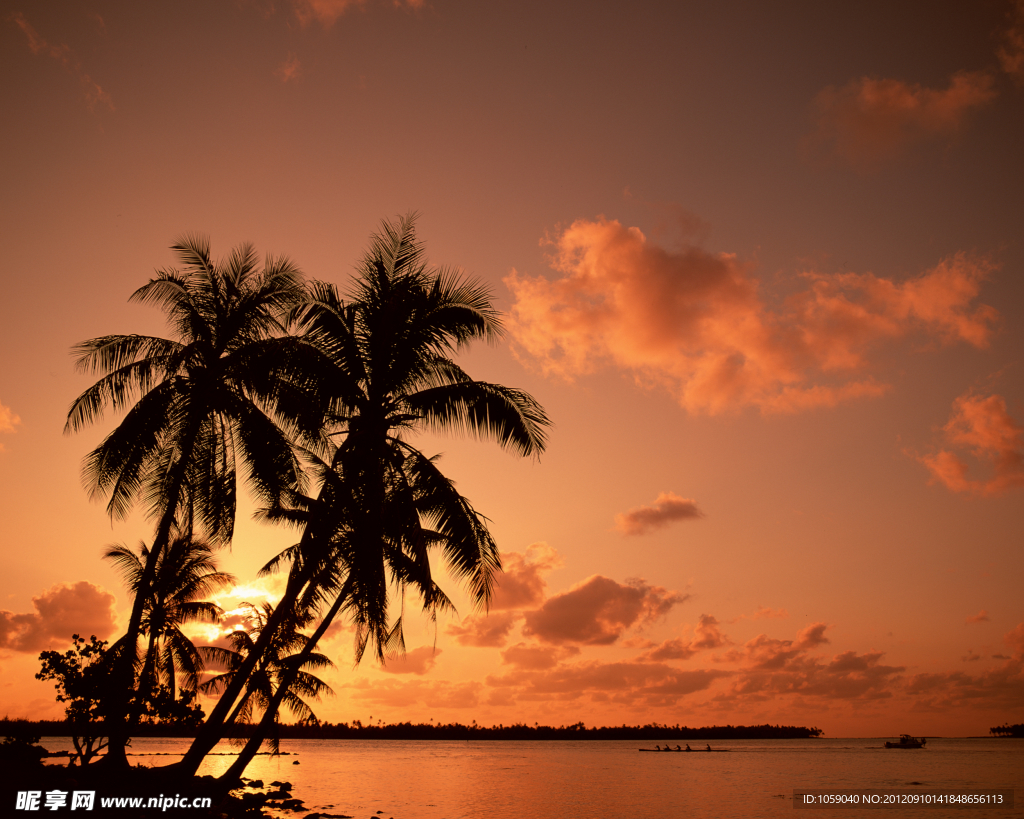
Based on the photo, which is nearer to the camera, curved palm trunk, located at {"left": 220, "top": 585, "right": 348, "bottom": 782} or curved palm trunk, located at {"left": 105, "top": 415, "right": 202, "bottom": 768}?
curved palm trunk, located at {"left": 105, "top": 415, "right": 202, "bottom": 768}

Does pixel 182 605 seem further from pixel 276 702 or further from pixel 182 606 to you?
pixel 276 702

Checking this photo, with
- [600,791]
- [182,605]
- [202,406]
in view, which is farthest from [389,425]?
[600,791]

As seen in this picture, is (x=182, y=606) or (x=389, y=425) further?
(x=182, y=606)

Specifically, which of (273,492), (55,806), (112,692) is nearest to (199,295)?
(273,492)

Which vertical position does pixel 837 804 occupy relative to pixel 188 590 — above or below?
below

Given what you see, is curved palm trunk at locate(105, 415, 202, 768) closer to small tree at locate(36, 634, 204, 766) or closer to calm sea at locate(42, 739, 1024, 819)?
small tree at locate(36, 634, 204, 766)

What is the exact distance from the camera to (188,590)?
26.2 m

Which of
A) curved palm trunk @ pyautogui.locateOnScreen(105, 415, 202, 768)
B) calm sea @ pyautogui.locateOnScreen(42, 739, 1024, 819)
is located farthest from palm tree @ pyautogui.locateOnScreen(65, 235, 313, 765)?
calm sea @ pyautogui.locateOnScreen(42, 739, 1024, 819)

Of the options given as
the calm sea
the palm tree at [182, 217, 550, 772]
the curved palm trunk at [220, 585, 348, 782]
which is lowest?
the calm sea

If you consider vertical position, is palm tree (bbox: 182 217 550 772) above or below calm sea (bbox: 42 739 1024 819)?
above

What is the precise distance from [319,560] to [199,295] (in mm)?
6657

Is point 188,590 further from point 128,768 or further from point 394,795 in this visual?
point 394,795

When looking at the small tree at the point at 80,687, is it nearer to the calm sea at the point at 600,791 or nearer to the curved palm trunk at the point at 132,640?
the curved palm trunk at the point at 132,640

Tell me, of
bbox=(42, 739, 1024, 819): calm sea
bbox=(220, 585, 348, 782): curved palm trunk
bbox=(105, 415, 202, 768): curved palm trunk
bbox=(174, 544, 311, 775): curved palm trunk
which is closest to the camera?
bbox=(174, 544, 311, 775): curved palm trunk
